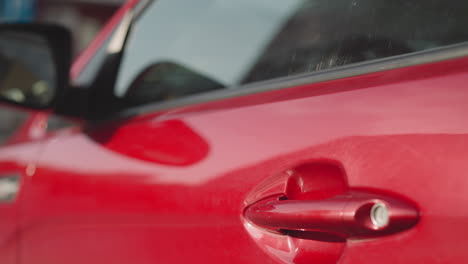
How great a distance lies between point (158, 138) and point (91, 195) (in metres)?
0.28

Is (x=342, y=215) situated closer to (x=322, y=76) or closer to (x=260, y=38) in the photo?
(x=322, y=76)

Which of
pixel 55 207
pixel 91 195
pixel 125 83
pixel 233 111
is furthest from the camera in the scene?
pixel 125 83

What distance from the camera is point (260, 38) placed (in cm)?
152

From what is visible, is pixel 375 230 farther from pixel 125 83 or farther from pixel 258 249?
pixel 125 83

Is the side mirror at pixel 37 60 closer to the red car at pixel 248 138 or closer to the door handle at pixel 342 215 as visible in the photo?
the red car at pixel 248 138

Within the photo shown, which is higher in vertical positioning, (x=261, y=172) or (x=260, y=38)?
(x=260, y=38)

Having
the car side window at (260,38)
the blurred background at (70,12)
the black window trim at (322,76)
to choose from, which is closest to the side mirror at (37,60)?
the car side window at (260,38)

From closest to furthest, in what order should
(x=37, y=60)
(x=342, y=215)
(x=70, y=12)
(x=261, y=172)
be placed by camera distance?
(x=342, y=215)
(x=261, y=172)
(x=37, y=60)
(x=70, y=12)

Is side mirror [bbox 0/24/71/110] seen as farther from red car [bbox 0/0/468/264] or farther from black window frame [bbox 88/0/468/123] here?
black window frame [bbox 88/0/468/123]

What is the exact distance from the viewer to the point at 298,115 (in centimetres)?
114

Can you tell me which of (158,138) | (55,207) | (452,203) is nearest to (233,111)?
(158,138)

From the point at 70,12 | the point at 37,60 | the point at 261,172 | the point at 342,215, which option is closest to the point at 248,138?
the point at 261,172

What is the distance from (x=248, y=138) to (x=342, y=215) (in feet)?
1.03

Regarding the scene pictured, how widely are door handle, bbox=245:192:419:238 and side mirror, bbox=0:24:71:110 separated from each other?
1142 millimetres
